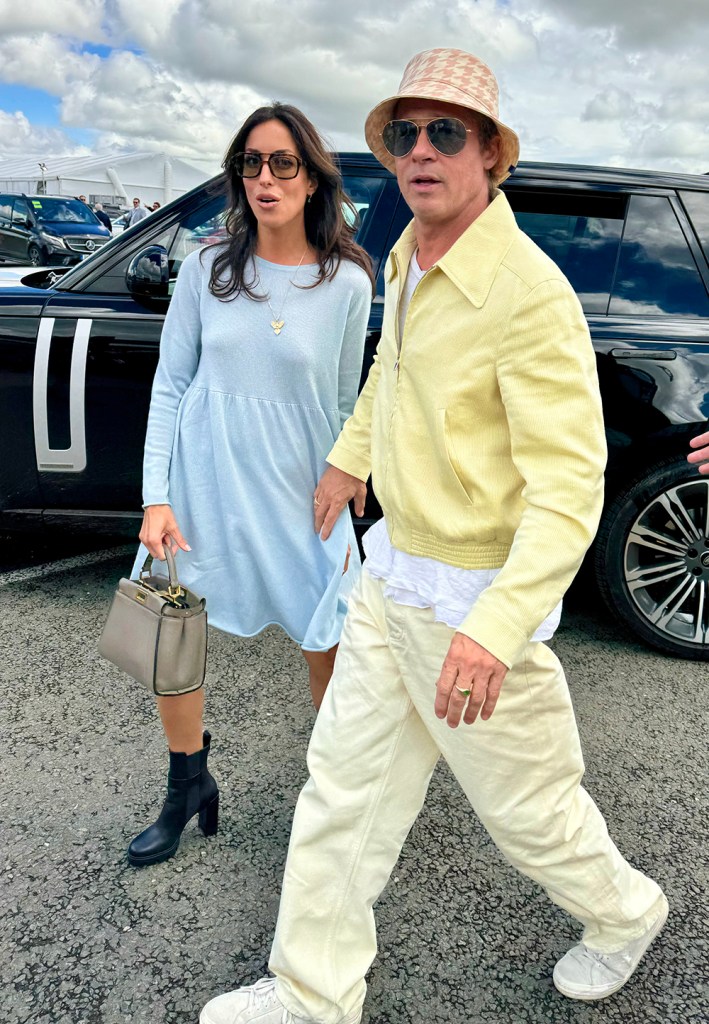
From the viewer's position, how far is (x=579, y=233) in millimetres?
3299

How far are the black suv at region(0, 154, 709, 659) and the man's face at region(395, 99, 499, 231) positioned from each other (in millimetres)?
1725

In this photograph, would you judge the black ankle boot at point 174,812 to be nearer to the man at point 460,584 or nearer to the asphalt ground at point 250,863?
the asphalt ground at point 250,863

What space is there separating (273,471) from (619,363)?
1.69 m

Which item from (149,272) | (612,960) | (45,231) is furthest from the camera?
(45,231)

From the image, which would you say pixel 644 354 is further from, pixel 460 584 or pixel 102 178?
pixel 102 178

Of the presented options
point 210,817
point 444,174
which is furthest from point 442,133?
point 210,817

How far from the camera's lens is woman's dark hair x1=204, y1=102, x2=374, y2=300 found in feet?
6.49

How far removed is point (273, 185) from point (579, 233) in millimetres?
1747

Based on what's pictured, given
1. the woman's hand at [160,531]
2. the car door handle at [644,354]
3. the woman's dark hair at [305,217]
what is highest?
the woman's dark hair at [305,217]

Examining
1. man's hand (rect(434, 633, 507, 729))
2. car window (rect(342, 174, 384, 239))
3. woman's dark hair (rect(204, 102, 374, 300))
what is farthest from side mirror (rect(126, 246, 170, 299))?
man's hand (rect(434, 633, 507, 729))

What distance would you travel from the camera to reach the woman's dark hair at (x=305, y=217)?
1979mm

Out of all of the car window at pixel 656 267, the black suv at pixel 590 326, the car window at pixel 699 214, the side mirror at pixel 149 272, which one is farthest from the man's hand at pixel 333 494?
the car window at pixel 699 214

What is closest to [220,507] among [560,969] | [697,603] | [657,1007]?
Answer: [560,969]

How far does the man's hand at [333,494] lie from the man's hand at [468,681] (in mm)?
710
